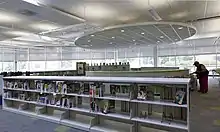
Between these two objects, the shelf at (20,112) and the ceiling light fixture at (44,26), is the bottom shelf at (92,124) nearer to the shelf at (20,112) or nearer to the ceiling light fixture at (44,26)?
the shelf at (20,112)

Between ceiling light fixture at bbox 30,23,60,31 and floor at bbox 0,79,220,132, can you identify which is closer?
floor at bbox 0,79,220,132

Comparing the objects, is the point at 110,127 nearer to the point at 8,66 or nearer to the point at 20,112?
the point at 20,112

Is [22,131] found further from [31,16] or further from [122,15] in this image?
[122,15]

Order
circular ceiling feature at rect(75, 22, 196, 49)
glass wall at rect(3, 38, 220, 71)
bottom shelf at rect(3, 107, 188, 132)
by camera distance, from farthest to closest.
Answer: glass wall at rect(3, 38, 220, 71) < circular ceiling feature at rect(75, 22, 196, 49) < bottom shelf at rect(3, 107, 188, 132)

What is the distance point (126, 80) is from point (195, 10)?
19.3ft

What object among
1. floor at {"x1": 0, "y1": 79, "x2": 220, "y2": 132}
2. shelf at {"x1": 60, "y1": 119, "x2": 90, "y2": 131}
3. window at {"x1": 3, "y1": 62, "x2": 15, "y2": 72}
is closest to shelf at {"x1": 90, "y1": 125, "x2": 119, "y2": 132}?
shelf at {"x1": 60, "y1": 119, "x2": 90, "y2": 131}

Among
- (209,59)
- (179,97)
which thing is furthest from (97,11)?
(209,59)

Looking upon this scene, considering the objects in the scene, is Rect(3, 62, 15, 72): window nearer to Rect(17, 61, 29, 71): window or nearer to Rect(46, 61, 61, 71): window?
Rect(17, 61, 29, 71): window

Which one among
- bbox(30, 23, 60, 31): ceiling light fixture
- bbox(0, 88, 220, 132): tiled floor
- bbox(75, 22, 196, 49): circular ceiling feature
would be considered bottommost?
bbox(0, 88, 220, 132): tiled floor

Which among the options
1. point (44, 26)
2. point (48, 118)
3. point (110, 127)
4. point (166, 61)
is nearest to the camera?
point (110, 127)

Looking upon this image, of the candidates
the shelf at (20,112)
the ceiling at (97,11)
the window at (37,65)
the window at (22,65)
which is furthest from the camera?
the window at (37,65)

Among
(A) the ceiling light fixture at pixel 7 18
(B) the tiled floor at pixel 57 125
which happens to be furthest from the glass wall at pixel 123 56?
(B) the tiled floor at pixel 57 125

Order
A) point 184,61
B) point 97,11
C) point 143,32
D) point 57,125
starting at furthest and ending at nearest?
1. point 184,61
2. point 143,32
3. point 97,11
4. point 57,125

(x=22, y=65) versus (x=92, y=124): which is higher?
(x=22, y=65)
